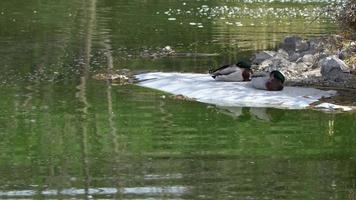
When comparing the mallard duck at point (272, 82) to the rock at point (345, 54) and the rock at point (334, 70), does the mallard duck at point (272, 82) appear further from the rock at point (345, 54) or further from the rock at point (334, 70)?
the rock at point (345, 54)

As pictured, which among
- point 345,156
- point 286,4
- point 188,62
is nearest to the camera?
point 345,156

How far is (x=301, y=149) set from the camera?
40.3 ft

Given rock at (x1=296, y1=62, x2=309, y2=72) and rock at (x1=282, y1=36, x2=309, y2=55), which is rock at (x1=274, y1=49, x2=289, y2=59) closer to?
rock at (x1=282, y1=36, x2=309, y2=55)

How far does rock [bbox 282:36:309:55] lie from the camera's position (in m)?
21.8

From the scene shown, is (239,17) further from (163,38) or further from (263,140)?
(263,140)

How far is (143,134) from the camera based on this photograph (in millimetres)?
13156

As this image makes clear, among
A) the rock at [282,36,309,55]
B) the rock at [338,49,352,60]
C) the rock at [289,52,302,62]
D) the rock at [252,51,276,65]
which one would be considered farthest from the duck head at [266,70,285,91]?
the rock at [282,36,309,55]

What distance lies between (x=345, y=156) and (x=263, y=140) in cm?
136

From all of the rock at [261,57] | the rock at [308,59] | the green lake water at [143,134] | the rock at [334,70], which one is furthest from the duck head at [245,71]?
the rock at [261,57]

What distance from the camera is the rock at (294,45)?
21.8m

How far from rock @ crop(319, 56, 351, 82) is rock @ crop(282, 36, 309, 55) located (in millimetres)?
3631

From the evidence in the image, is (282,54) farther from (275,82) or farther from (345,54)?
(275,82)

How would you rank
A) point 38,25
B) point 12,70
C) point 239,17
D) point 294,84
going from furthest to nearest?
1. point 239,17
2. point 38,25
3. point 12,70
4. point 294,84

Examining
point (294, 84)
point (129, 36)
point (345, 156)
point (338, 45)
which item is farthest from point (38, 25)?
point (345, 156)
